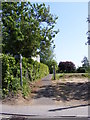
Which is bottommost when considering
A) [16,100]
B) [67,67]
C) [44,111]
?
[44,111]

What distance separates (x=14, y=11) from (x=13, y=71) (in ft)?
26.1

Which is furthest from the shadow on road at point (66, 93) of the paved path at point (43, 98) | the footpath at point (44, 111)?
the footpath at point (44, 111)

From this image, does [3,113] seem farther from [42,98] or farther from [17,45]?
[17,45]

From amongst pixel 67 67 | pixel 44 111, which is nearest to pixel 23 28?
pixel 44 111

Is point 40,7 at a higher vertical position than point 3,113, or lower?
higher

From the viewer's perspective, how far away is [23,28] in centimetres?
2161

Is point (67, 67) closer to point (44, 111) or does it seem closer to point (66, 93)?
point (66, 93)

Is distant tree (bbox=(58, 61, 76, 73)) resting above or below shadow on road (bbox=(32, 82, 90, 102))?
above

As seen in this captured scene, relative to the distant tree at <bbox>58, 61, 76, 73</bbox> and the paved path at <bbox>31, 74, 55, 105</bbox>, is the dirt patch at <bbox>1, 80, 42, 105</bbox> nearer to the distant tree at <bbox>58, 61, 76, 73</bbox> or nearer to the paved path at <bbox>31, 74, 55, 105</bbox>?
the paved path at <bbox>31, 74, 55, 105</bbox>

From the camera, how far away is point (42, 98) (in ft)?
49.9

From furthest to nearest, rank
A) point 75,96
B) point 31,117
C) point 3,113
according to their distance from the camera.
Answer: point 75,96, point 3,113, point 31,117

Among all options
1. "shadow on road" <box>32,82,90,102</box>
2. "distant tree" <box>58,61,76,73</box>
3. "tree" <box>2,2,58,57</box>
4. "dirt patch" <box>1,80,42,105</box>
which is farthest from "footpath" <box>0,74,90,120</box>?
"distant tree" <box>58,61,76,73</box>

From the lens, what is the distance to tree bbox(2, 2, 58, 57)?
70.2 ft

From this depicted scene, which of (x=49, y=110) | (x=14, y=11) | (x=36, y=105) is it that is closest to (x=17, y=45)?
(x=14, y=11)
